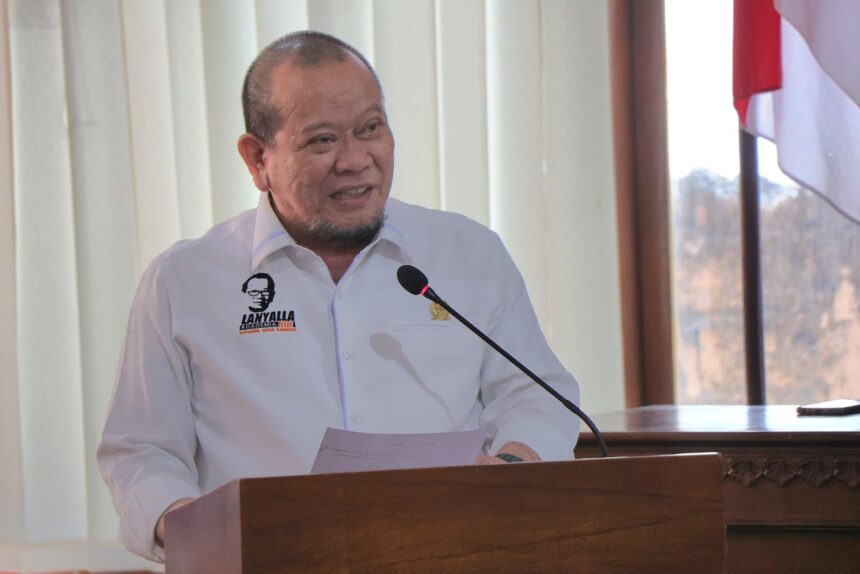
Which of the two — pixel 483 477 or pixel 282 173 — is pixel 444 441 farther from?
pixel 282 173

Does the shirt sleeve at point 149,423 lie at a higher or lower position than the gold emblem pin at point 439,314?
lower

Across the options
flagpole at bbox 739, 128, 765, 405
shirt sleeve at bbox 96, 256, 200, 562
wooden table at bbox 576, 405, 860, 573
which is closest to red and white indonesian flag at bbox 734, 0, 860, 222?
flagpole at bbox 739, 128, 765, 405

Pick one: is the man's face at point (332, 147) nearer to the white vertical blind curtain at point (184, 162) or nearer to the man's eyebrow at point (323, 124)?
the man's eyebrow at point (323, 124)

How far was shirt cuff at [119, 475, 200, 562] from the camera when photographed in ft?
5.74

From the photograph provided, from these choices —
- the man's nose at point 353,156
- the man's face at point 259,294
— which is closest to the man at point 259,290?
the man's face at point 259,294

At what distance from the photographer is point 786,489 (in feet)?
7.14

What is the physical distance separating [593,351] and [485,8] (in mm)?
1019

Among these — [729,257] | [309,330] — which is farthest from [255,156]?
[729,257]

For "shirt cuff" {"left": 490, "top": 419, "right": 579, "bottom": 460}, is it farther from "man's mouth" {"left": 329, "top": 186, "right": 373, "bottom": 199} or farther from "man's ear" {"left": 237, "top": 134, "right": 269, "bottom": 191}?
"man's ear" {"left": 237, "top": 134, "right": 269, "bottom": 191}

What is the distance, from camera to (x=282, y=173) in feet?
6.81

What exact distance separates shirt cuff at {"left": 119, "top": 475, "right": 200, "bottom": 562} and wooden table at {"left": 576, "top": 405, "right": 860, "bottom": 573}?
2.94 ft

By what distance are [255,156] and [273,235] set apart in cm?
17

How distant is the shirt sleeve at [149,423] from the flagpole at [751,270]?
5.99ft

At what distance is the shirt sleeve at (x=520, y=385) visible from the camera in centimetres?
198
